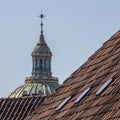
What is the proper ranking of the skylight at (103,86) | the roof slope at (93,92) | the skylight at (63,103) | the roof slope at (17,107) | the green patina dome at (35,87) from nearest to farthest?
the roof slope at (93,92), the skylight at (103,86), the skylight at (63,103), the roof slope at (17,107), the green patina dome at (35,87)

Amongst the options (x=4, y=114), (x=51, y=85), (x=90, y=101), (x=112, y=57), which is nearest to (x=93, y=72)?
(x=112, y=57)

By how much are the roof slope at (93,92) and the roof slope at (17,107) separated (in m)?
15.3

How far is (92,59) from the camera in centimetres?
2955

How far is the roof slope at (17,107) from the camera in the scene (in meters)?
45.3

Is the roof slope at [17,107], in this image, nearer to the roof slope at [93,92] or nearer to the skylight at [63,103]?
the roof slope at [93,92]

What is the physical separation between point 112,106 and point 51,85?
169 meters

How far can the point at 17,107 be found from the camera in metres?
47.2

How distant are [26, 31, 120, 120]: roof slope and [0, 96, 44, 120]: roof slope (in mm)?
15302

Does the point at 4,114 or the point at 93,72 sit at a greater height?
the point at 4,114

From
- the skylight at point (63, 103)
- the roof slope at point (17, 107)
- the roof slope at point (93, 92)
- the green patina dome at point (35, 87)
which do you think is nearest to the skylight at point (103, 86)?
the roof slope at point (93, 92)

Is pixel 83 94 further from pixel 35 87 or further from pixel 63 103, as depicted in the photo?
pixel 35 87

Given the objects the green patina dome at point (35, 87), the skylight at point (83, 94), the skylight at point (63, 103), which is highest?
the green patina dome at point (35, 87)

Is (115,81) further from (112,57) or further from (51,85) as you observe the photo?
(51,85)

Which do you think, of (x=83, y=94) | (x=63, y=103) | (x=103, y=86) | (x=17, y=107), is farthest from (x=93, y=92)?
(x=17, y=107)
